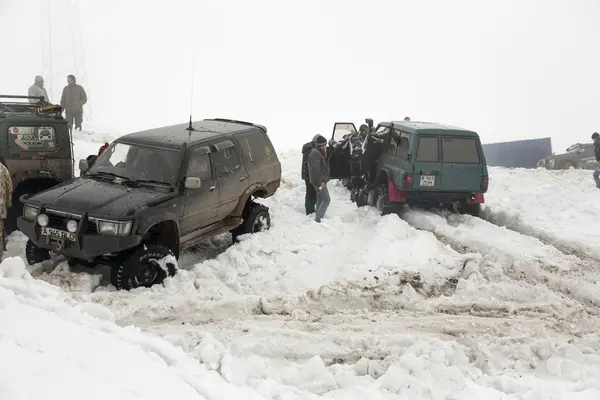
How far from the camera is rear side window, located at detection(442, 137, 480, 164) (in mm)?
10773

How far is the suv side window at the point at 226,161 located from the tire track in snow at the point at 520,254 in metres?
3.96

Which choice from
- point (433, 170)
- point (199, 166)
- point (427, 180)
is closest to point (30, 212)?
point (199, 166)

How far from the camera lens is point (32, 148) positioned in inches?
354

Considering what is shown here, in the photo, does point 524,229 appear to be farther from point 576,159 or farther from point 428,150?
point 576,159

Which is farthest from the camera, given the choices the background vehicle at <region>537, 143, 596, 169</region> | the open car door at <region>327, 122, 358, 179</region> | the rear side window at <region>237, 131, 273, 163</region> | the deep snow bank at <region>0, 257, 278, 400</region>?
the background vehicle at <region>537, 143, 596, 169</region>

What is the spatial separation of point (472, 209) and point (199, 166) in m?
6.14

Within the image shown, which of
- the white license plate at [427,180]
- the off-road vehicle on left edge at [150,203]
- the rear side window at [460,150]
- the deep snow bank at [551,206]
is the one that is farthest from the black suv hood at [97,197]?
the deep snow bank at [551,206]

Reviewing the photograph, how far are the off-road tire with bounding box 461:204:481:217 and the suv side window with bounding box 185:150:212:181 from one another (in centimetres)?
584

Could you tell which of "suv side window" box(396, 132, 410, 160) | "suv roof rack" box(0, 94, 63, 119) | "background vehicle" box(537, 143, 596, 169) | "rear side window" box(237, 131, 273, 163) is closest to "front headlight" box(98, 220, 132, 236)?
"rear side window" box(237, 131, 273, 163)

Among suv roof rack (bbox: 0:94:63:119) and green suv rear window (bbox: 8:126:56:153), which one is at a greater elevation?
suv roof rack (bbox: 0:94:63:119)

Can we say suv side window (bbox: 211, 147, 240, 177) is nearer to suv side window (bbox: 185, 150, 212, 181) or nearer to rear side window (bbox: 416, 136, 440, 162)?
suv side window (bbox: 185, 150, 212, 181)

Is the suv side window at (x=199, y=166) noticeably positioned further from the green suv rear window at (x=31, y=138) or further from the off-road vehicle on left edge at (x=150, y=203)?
the green suv rear window at (x=31, y=138)

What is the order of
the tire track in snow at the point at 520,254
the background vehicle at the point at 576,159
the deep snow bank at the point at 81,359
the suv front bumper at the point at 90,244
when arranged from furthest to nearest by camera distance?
1. the background vehicle at the point at 576,159
2. the tire track in snow at the point at 520,254
3. the suv front bumper at the point at 90,244
4. the deep snow bank at the point at 81,359

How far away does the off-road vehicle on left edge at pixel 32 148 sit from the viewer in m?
8.83
